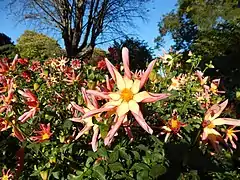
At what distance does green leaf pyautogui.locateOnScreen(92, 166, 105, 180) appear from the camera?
1262mm

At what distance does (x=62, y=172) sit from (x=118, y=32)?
12.7 m

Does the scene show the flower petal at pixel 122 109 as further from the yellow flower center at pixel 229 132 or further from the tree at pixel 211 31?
the tree at pixel 211 31

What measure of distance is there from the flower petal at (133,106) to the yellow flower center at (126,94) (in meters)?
0.01

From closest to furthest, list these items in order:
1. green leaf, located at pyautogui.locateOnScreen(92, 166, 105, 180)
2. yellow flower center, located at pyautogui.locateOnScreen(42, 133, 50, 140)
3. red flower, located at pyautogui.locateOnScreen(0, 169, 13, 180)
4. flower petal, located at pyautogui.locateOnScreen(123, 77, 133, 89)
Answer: flower petal, located at pyautogui.locateOnScreen(123, 77, 133, 89) → green leaf, located at pyautogui.locateOnScreen(92, 166, 105, 180) → yellow flower center, located at pyautogui.locateOnScreen(42, 133, 50, 140) → red flower, located at pyautogui.locateOnScreen(0, 169, 13, 180)

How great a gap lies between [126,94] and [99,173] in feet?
0.98

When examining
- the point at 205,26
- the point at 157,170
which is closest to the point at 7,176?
the point at 157,170

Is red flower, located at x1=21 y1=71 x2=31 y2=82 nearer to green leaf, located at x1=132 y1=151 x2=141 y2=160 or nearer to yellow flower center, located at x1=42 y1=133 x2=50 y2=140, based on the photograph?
yellow flower center, located at x1=42 y1=133 x2=50 y2=140

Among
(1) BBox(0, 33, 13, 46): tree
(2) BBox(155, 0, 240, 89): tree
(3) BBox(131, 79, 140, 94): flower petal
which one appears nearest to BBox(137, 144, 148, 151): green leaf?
(3) BBox(131, 79, 140, 94): flower petal

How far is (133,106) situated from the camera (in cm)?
108

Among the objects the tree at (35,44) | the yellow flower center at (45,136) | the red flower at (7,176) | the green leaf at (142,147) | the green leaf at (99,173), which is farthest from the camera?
the tree at (35,44)

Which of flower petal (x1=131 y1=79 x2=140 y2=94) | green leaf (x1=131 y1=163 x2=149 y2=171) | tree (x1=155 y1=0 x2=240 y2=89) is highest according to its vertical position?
tree (x1=155 y1=0 x2=240 y2=89)

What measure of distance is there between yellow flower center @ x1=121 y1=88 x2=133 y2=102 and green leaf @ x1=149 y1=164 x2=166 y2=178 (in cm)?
32

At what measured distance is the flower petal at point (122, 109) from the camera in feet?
3.55

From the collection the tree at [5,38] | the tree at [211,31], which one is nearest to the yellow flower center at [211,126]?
the tree at [211,31]
